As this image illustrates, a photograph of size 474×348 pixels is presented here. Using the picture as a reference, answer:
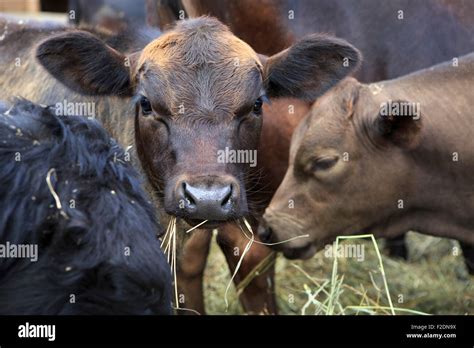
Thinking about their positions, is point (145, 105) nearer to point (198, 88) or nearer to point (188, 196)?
point (198, 88)

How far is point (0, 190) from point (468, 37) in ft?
11.0

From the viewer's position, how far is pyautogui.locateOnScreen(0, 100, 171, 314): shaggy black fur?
2.96 m

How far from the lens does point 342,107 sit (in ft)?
17.4

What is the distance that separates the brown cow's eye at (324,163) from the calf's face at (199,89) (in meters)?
0.37

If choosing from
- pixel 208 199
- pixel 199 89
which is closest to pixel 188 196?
pixel 208 199

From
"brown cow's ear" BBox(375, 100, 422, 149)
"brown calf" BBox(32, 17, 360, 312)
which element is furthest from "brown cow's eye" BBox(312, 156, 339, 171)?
"brown calf" BBox(32, 17, 360, 312)

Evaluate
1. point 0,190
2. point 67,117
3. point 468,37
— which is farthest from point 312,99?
point 0,190

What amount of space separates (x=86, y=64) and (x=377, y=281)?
Answer: 2.54 metres

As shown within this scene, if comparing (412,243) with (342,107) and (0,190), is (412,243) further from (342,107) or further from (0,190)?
(0,190)

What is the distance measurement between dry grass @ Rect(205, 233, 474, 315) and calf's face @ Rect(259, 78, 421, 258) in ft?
1.64

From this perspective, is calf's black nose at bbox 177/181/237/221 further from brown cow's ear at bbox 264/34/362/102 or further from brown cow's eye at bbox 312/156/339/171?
brown cow's eye at bbox 312/156/339/171

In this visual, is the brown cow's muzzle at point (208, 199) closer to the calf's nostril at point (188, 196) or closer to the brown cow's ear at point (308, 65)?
the calf's nostril at point (188, 196)

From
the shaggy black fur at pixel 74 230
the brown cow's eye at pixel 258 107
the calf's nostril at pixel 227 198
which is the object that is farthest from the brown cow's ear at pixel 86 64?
the shaggy black fur at pixel 74 230

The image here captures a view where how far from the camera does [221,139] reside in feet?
14.3
